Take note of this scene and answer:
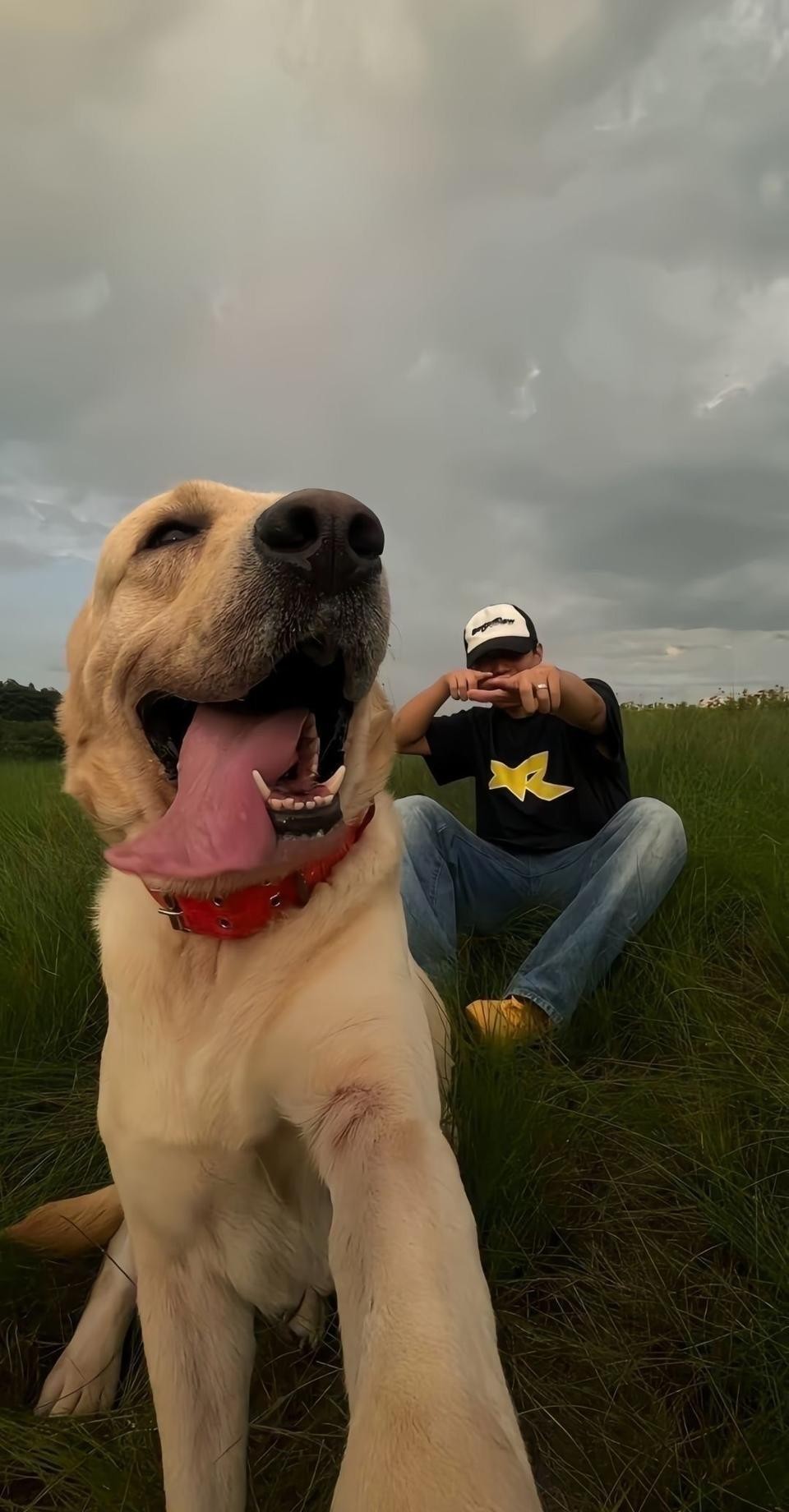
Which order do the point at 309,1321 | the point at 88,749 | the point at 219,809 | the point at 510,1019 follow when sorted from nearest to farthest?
the point at 219,809
the point at 309,1321
the point at 88,749
the point at 510,1019

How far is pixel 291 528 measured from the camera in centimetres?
159

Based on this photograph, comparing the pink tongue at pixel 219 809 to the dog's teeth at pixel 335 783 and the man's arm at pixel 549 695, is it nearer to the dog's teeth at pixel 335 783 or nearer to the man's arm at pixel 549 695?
the dog's teeth at pixel 335 783

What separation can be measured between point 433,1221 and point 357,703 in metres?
1.06

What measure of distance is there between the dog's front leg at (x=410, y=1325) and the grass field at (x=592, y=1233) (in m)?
0.64

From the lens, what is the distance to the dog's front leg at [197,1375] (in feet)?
4.92

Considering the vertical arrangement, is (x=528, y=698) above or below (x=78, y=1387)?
above

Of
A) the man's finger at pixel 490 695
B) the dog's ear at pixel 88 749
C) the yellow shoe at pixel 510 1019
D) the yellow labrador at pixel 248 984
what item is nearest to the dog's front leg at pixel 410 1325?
the yellow labrador at pixel 248 984

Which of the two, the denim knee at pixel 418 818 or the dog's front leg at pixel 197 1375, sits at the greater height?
the denim knee at pixel 418 818

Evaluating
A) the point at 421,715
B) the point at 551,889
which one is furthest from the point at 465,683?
the point at 551,889

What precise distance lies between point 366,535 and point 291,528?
0.15 meters

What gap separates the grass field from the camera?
61.0 inches

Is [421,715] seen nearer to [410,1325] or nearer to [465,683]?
[465,683]

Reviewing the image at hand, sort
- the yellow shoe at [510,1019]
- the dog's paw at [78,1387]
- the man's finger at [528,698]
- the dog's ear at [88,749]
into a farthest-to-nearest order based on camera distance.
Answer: the man's finger at [528,698], the yellow shoe at [510,1019], the dog's ear at [88,749], the dog's paw at [78,1387]

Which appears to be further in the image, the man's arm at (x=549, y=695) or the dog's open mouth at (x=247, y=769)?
the man's arm at (x=549, y=695)
